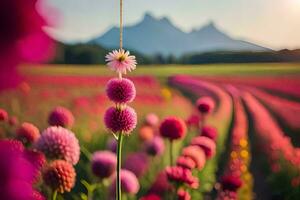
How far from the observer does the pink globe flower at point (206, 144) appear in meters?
1.32

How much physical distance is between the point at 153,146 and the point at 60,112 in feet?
0.98

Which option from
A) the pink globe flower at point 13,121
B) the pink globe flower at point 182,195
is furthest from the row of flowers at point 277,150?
the pink globe flower at point 13,121

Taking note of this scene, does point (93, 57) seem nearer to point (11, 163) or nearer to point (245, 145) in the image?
point (245, 145)

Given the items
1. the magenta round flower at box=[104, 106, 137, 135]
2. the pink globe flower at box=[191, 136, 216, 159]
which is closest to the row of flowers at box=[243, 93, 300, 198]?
the pink globe flower at box=[191, 136, 216, 159]

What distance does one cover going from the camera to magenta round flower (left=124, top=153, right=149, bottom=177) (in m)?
1.46

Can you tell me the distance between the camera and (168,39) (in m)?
1.46

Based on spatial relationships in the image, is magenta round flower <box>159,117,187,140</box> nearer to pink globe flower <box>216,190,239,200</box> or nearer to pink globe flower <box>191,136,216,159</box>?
pink globe flower <box>191,136,216,159</box>

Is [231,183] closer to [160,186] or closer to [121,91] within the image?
[160,186]

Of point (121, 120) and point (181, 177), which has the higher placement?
point (121, 120)

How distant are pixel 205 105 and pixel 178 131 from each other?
0.24m

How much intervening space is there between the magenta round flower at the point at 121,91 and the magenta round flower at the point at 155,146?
649 mm

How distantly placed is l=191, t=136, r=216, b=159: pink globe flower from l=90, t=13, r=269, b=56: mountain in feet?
0.80

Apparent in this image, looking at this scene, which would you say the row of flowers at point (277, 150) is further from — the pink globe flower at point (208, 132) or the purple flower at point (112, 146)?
the purple flower at point (112, 146)

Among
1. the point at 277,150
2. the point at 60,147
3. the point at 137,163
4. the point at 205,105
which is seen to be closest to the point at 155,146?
the point at 137,163
